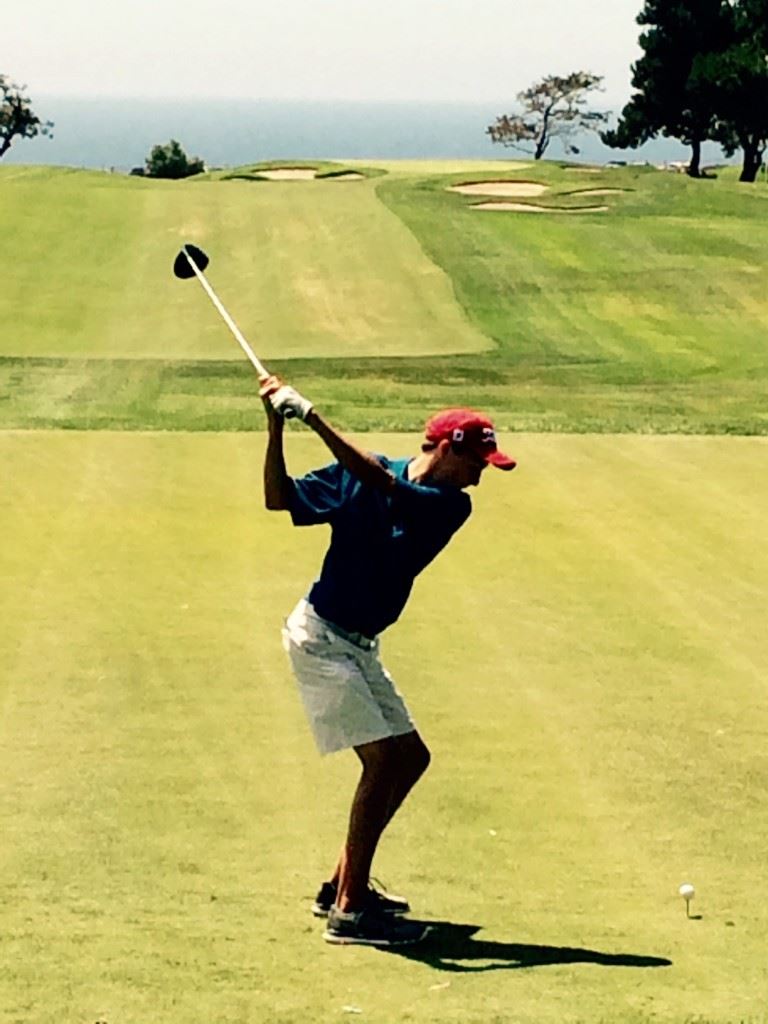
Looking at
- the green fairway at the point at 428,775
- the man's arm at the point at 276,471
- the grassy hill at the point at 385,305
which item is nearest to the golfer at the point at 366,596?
the man's arm at the point at 276,471

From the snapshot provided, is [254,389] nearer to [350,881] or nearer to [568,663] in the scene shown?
[568,663]

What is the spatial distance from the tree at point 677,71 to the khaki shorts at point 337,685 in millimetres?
57560

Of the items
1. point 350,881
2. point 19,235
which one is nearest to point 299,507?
point 350,881

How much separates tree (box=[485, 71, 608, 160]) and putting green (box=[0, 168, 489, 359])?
54.5m

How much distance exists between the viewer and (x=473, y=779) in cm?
722

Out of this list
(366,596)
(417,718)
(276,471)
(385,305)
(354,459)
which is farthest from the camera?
(385,305)

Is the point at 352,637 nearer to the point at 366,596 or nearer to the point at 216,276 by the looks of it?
the point at 366,596

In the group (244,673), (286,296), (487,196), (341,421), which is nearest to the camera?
(244,673)

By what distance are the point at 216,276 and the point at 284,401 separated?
24113mm

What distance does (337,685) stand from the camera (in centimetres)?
571

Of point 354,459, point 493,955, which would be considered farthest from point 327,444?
point 493,955

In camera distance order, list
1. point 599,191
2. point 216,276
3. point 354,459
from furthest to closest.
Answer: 1. point 599,191
2. point 216,276
3. point 354,459

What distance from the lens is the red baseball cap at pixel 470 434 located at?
5617mm

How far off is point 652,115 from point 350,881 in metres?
61.5
